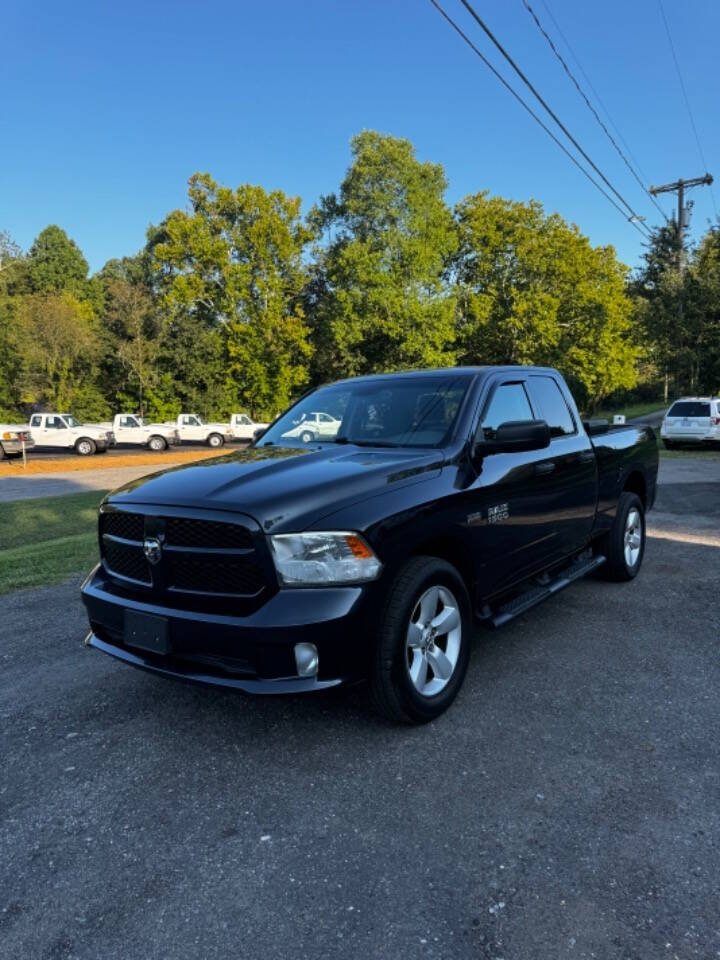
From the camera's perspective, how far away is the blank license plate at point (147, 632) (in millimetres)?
2975

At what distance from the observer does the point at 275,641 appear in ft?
8.97

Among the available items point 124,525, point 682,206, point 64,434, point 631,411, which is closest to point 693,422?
point 682,206

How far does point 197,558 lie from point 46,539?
7238 mm

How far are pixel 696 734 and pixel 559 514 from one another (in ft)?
5.72

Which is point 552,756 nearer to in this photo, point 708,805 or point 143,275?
point 708,805

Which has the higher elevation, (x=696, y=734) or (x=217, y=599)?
(x=217, y=599)

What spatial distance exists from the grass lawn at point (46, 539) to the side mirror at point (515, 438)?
187 inches

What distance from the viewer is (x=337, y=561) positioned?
9.40ft

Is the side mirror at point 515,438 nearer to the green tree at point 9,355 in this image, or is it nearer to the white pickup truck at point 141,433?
the white pickup truck at point 141,433

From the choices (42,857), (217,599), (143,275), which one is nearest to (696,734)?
(217,599)

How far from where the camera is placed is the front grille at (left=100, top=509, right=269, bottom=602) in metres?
2.85

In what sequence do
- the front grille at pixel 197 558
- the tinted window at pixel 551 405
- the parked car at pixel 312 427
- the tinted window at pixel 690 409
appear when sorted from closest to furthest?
the front grille at pixel 197 558
the parked car at pixel 312 427
the tinted window at pixel 551 405
the tinted window at pixel 690 409

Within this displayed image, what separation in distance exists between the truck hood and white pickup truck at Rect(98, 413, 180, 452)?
2888cm

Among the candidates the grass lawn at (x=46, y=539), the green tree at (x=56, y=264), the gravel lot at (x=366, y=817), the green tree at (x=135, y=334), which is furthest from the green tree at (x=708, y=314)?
the green tree at (x=56, y=264)
